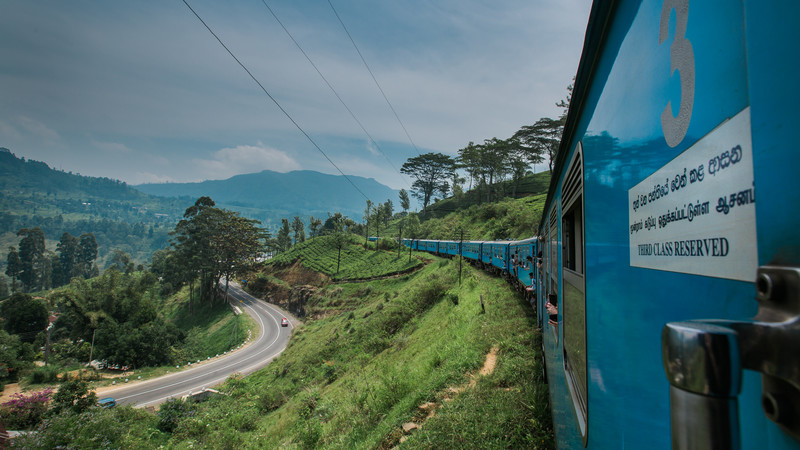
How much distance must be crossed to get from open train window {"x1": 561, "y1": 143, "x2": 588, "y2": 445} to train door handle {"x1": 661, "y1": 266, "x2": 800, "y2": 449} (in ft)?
5.08

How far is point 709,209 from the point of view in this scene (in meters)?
0.73

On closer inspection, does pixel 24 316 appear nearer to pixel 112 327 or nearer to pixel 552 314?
pixel 112 327

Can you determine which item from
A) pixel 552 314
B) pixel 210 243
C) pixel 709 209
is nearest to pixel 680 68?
pixel 709 209

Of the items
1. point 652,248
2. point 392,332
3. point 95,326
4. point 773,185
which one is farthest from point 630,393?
point 95,326

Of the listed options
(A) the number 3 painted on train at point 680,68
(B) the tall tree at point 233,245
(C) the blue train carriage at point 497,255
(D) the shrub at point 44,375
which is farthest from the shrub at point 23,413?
(B) the tall tree at point 233,245

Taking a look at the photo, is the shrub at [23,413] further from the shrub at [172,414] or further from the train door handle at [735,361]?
the train door handle at [735,361]

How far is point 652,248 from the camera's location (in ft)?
3.43

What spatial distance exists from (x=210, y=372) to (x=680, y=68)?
40375 mm

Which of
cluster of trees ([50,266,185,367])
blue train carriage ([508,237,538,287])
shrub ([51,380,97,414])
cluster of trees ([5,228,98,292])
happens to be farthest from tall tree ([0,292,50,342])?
cluster of trees ([5,228,98,292])

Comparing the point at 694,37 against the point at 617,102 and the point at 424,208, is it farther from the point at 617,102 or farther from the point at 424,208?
the point at 424,208

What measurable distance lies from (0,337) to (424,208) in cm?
6486

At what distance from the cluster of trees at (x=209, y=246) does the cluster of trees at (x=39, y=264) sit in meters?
68.2

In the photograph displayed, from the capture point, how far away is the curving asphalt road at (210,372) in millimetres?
28141

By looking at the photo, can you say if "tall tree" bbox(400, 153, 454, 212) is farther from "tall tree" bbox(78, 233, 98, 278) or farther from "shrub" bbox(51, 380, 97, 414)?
"tall tree" bbox(78, 233, 98, 278)
